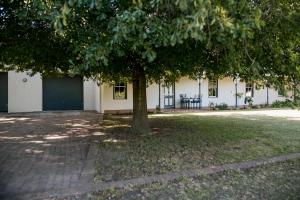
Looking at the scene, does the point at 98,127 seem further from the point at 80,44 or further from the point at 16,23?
the point at 80,44

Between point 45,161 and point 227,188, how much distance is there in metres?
4.42

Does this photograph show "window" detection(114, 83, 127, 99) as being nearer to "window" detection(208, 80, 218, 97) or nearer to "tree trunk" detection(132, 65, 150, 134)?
"window" detection(208, 80, 218, 97)

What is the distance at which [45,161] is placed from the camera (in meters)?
8.76

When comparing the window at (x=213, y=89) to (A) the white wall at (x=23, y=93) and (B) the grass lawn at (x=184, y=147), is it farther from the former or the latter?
(A) the white wall at (x=23, y=93)

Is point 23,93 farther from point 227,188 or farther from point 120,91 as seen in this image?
point 227,188

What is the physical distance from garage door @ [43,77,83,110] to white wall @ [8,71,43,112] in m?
0.58

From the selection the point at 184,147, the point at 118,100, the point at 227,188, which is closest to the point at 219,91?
the point at 118,100

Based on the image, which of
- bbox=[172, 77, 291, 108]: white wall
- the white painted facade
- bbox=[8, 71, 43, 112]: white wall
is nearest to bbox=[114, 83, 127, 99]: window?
the white painted facade

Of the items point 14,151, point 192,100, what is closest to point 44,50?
point 14,151

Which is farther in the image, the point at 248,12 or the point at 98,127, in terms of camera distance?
the point at 98,127

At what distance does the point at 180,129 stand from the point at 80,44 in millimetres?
8163

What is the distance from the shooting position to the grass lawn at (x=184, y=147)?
26.7 ft

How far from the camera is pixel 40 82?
23609 millimetres

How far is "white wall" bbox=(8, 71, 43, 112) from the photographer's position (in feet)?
75.3
